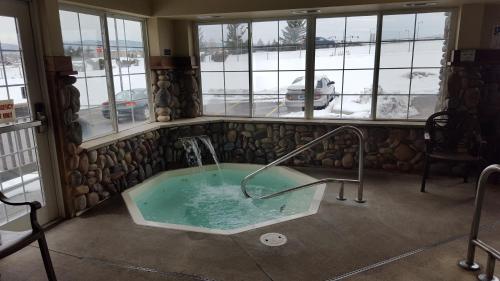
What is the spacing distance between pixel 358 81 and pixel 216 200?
2.60 m

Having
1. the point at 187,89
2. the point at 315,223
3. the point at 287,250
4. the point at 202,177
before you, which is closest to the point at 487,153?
the point at 315,223

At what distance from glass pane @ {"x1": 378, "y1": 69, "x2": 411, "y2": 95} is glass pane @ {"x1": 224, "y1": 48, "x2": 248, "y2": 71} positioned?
6.52 feet

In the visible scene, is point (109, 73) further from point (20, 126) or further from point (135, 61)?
point (20, 126)

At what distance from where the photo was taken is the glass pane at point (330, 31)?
16.1ft

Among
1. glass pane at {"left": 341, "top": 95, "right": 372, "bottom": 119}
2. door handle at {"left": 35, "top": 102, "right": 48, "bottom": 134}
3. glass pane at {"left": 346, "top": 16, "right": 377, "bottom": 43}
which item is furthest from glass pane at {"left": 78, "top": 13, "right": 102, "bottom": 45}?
glass pane at {"left": 341, "top": 95, "right": 372, "bottom": 119}

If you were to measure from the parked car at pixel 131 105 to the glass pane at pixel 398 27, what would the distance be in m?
3.50

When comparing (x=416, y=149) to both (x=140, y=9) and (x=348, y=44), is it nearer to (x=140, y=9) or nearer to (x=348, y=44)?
(x=348, y=44)

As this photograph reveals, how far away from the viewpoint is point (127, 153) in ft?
14.5

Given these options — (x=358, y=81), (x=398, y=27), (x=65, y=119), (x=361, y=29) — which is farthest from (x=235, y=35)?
(x=65, y=119)

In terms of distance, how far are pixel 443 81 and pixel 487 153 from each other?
1087 mm

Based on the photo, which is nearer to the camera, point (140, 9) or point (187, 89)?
point (140, 9)

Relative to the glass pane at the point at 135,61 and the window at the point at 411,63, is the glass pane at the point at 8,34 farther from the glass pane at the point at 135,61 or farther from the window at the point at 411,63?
the window at the point at 411,63

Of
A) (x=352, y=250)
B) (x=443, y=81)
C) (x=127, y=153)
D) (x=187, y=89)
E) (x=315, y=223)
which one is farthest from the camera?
(x=187, y=89)

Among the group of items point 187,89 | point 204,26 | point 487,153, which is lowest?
point 487,153
